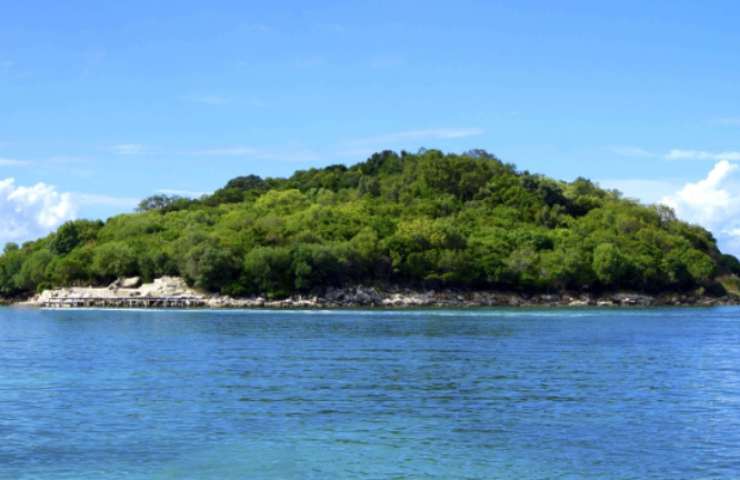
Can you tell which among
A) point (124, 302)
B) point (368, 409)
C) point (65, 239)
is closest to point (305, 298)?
point (124, 302)

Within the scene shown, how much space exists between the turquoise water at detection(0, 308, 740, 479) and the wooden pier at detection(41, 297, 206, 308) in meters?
59.7

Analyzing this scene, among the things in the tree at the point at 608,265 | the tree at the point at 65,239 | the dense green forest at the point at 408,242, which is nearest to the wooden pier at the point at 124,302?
the dense green forest at the point at 408,242

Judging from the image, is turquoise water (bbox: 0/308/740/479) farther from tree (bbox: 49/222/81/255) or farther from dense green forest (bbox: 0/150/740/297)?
tree (bbox: 49/222/81/255)

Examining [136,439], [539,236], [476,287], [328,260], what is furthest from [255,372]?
[539,236]

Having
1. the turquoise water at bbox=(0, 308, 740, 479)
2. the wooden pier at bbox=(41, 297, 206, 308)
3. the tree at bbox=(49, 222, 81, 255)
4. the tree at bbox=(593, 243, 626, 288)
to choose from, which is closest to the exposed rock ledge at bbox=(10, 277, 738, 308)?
the wooden pier at bbox=(41, 297, 206, 308)

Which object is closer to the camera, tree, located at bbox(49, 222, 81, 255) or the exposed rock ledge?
the exposed rock ledge

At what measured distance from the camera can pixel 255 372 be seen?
132ft

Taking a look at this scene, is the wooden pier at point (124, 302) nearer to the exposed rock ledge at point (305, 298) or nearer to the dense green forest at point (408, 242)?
the exposed rock ledge at point (305, 298)

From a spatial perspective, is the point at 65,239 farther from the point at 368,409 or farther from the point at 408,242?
the point at 368,409

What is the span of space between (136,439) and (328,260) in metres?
96.4

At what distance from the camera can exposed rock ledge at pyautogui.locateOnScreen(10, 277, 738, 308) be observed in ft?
390

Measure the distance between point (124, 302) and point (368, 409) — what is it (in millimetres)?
97011

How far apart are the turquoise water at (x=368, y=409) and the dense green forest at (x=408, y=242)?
212ft

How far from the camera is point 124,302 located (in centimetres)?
12069
